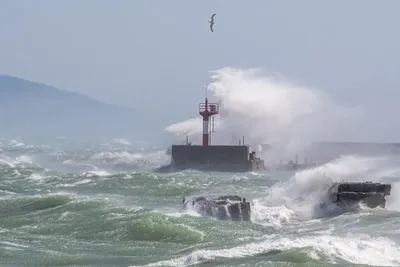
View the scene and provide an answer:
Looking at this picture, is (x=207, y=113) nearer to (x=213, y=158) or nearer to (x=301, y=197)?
(x=213, y=158)

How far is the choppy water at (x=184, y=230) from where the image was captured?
1912 centimetres

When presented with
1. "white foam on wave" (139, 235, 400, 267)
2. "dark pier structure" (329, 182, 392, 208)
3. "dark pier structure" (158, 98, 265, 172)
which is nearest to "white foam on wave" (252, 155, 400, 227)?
"dark pier structure" (329, 182, 392, 208)

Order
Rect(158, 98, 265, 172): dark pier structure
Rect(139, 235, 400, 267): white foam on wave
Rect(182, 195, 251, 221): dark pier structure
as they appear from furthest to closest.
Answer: Rect(158, 98, 265, 172): dark pier structure < Rect(182, 195, 251, 221): dark pier structure < Rect(139, 235, 400, 267): white foam on wave

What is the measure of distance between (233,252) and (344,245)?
2511 mm

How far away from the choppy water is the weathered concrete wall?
1284cm

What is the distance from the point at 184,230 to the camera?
23.6m

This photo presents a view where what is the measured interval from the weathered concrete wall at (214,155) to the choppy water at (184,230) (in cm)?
1284

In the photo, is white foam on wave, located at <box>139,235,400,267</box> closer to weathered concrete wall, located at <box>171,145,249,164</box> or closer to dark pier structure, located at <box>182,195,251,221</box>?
dark pier structure, located at <box>182,195,251,221</box>

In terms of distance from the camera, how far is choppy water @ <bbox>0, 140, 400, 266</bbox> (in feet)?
62.7

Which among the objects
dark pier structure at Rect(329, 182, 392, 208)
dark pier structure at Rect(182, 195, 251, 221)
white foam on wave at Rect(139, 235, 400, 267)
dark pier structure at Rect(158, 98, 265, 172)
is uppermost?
dark pier structure at Rect(158, 98, 265, 172)

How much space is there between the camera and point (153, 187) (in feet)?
132

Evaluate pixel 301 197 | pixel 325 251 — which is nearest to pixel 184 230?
pixel 325 251

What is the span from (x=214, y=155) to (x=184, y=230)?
3026 cm

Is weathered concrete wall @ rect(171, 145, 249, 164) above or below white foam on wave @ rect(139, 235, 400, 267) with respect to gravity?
above
